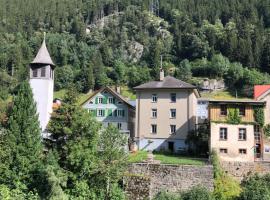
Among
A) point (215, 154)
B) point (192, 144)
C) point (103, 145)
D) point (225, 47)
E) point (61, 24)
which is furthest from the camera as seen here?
point (61, 24)

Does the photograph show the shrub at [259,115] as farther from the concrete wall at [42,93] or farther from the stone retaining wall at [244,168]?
the concrete wall at [42,93]

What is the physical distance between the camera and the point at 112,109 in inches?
2138

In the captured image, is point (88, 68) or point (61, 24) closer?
point (88, 68)

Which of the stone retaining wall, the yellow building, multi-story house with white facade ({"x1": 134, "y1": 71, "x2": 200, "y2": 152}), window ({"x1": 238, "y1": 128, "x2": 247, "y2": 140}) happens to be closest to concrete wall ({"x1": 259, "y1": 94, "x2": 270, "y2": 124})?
the yellow building

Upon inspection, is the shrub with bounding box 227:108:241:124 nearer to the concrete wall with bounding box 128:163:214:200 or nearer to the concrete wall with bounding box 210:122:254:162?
the concrete wall with bounding box 210:122:254:162

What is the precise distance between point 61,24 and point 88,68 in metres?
52.5

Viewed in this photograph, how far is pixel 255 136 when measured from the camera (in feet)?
131

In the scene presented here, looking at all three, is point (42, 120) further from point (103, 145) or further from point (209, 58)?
point (209, 58)

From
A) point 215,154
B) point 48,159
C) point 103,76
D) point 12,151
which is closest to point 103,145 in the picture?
point 48,159

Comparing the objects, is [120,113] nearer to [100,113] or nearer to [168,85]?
[100,113]

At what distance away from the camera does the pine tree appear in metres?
31.9

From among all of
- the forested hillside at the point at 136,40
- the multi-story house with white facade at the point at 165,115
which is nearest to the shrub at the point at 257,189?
the multi-story house with white facade at the point at 165,115

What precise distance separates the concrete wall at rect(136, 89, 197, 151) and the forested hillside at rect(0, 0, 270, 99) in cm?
Answer: 4961

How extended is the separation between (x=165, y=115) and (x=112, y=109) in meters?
8.89
